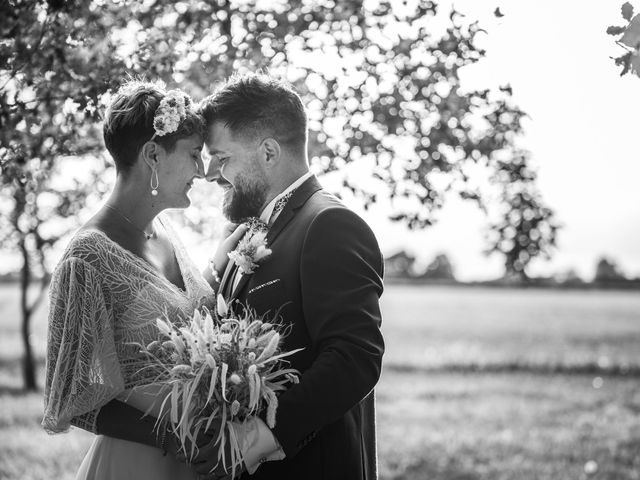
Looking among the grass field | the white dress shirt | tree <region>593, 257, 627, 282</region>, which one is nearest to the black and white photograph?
the white dress shirt

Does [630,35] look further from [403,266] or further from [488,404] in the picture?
[403,266]

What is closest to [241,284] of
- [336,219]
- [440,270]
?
[336,219]

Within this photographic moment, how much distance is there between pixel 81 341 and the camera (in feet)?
11.0

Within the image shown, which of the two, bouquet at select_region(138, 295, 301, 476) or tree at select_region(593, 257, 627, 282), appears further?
tree at select_region(593, 257, 627, 282)

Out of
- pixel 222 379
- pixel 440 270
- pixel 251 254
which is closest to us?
pixel 222 379

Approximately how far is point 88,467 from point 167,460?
390 mm

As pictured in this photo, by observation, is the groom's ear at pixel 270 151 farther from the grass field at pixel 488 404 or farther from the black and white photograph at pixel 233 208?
the grass field at pixel 488 404

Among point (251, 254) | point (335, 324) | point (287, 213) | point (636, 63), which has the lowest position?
point (335, 324)

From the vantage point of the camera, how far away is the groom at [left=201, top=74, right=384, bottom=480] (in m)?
3.12

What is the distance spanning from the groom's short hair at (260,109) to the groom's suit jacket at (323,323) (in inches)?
11.8

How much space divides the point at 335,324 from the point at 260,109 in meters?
1.14

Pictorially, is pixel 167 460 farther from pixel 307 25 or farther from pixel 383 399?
pixel 383 399

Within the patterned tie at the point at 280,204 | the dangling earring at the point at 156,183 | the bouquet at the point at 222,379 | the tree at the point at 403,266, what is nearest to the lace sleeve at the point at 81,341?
the bouquet at the point at 222,379

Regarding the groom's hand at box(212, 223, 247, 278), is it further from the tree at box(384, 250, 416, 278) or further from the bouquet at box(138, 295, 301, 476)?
the tree at box(384, 250, 416, 278)
